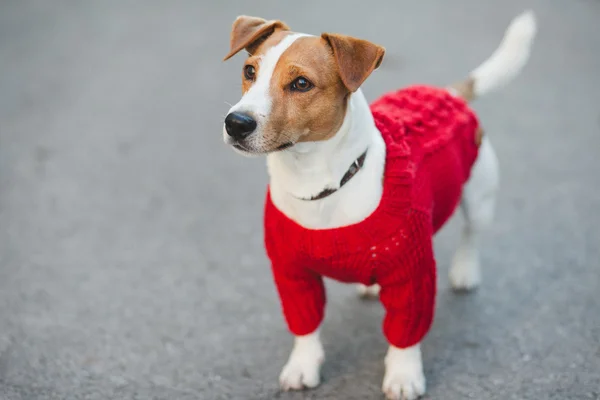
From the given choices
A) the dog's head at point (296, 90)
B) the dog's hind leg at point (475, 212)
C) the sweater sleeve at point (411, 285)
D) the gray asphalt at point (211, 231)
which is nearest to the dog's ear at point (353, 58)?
the dog's head at point (296, 90)

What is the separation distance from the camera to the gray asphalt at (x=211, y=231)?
1858 millimetres

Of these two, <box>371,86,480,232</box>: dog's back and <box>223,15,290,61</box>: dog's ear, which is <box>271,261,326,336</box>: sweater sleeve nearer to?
<box>371,86,480,232</box>: dog's back

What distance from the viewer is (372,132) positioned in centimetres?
155

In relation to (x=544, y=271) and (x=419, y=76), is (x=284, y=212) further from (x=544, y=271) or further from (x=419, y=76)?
(x=419, y=76)

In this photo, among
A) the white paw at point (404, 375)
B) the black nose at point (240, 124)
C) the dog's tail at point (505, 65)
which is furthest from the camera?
the dog's tail at point (505, 65)

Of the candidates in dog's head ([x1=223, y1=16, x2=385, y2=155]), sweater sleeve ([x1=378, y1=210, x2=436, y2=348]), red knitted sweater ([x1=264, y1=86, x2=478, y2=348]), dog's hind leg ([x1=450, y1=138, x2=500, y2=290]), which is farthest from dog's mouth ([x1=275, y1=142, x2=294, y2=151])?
dog's hind leg ([x1=450, y1=138, x2=500, y2=290])

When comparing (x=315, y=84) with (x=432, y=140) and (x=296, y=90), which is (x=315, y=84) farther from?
(x=432, y=140)

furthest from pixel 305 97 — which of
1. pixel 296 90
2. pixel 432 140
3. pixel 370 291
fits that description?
pixel 370 291

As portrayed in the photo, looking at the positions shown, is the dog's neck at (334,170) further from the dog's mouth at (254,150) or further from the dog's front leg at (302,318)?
the dog's front leg at (302,318)

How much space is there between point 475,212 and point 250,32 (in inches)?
33.5

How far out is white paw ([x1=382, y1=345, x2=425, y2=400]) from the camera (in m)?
1.72

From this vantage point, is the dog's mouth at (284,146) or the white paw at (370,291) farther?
the white paw at (370,291)

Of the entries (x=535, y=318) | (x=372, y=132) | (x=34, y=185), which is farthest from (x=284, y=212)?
(x=34, y=185)

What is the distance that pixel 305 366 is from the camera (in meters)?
1.78
